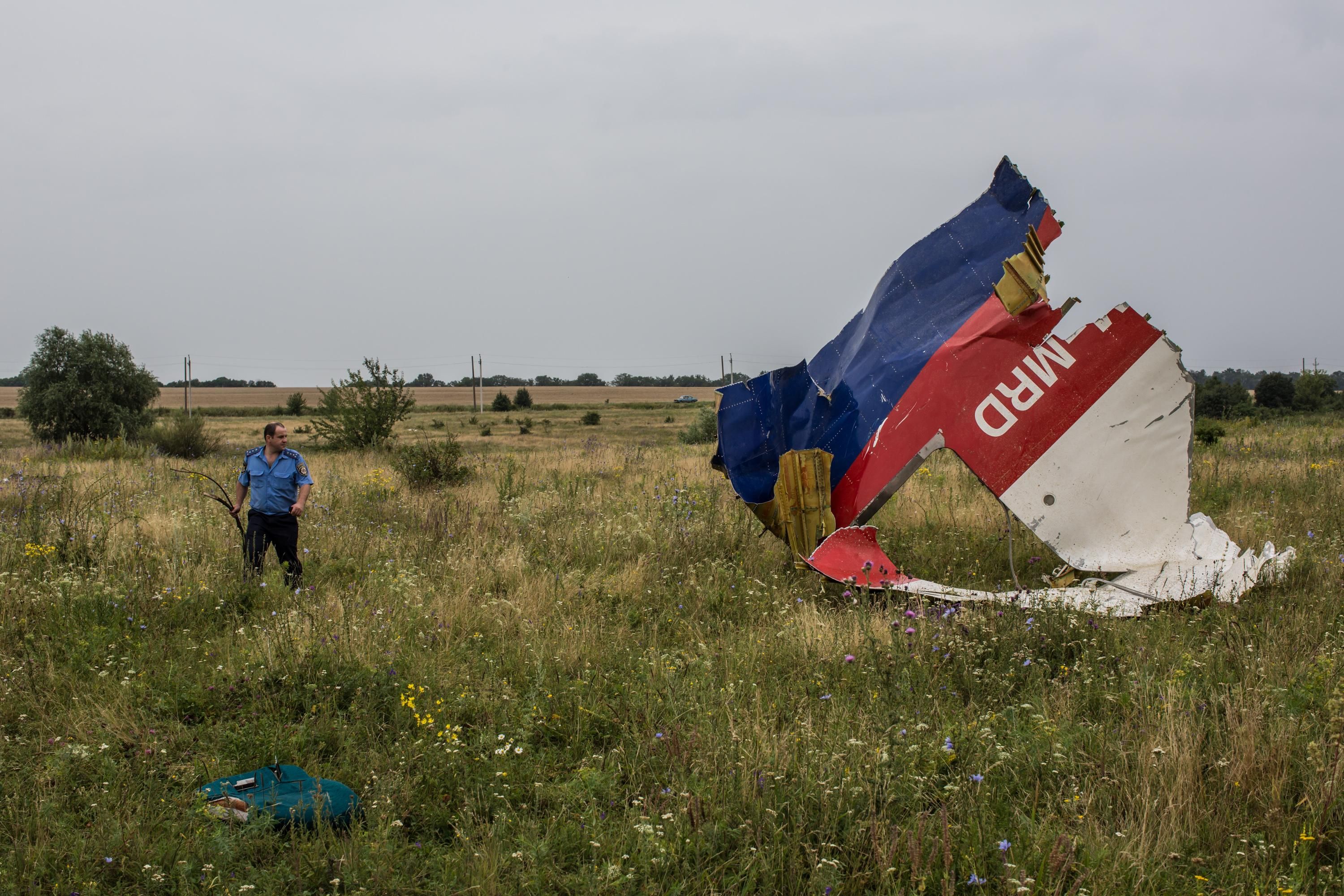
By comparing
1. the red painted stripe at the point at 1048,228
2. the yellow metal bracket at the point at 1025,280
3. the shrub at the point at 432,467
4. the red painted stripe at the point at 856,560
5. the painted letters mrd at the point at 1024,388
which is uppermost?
the red painted stripe at the point at 1048,228

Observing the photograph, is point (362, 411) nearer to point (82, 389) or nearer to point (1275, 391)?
point (82, 389)

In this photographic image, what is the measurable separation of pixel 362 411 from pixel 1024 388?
53.1ft

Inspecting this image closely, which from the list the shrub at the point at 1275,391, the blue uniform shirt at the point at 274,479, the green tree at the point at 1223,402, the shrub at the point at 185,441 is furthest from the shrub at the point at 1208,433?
the shrub at the point at 1275,391

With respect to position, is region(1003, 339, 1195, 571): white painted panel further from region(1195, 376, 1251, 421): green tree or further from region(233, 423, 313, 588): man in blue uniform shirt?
region(1195, 376, 1251, 421): green tree

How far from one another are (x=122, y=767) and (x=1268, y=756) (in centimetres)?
454

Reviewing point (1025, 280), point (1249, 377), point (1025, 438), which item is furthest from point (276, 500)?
point (1249, 377)

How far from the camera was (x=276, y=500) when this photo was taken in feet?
21.2

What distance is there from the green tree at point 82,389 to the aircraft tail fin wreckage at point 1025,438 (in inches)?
1105

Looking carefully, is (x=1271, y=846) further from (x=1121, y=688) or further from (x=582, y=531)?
(x=582, y=531)

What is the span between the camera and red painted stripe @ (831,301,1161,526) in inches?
224

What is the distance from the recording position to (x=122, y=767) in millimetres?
3596

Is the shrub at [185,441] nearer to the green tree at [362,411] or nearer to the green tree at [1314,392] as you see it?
the green tree at [362,411]

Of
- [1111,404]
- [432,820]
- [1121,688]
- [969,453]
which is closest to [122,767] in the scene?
[432,820]

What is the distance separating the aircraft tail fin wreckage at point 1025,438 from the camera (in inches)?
219
